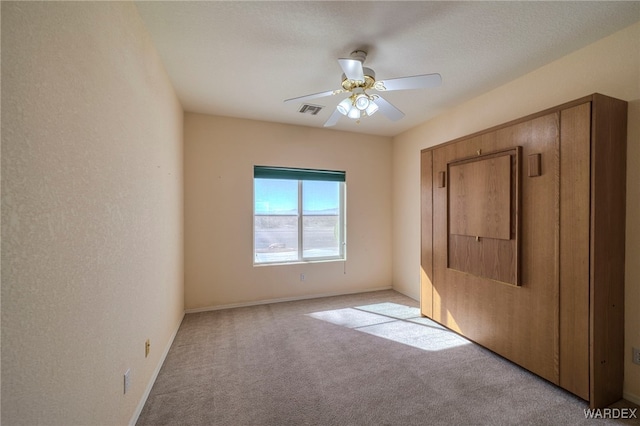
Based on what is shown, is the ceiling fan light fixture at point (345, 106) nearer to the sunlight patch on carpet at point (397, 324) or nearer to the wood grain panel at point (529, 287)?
the wood grain panel at point (529, 287)

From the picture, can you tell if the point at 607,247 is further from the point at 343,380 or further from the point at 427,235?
the point at 343,380

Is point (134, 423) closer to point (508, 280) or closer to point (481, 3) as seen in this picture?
point (508, 280)

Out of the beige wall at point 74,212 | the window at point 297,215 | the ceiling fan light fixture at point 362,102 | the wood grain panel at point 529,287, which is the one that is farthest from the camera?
the window at point 297,215

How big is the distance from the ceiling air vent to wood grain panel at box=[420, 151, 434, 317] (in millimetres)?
1476

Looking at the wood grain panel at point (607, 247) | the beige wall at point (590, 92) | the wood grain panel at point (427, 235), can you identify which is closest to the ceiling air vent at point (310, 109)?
the wood grain panel at point (427, 235)

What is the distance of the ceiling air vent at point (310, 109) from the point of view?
332 cm

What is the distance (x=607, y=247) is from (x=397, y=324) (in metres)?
2.06

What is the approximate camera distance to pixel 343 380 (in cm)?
214

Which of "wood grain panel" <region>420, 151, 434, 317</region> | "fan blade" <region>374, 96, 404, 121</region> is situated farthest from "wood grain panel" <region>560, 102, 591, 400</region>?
"wood grain panel" <region>420, 151, 434, 317</region>

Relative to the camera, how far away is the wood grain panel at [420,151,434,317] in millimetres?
3270

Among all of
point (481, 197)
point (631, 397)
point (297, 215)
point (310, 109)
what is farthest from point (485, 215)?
point (297, 215)

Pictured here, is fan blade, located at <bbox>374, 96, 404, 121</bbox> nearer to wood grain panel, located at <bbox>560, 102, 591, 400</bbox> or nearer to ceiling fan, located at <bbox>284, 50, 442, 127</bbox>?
ceiling fan, located at <bbox>284, 50, 442, 127</bbox>

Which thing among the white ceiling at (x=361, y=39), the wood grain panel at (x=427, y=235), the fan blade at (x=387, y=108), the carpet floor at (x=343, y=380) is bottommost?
the carpet floor at (x=343, y=380)

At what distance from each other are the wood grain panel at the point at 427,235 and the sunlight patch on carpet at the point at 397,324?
25 cm
